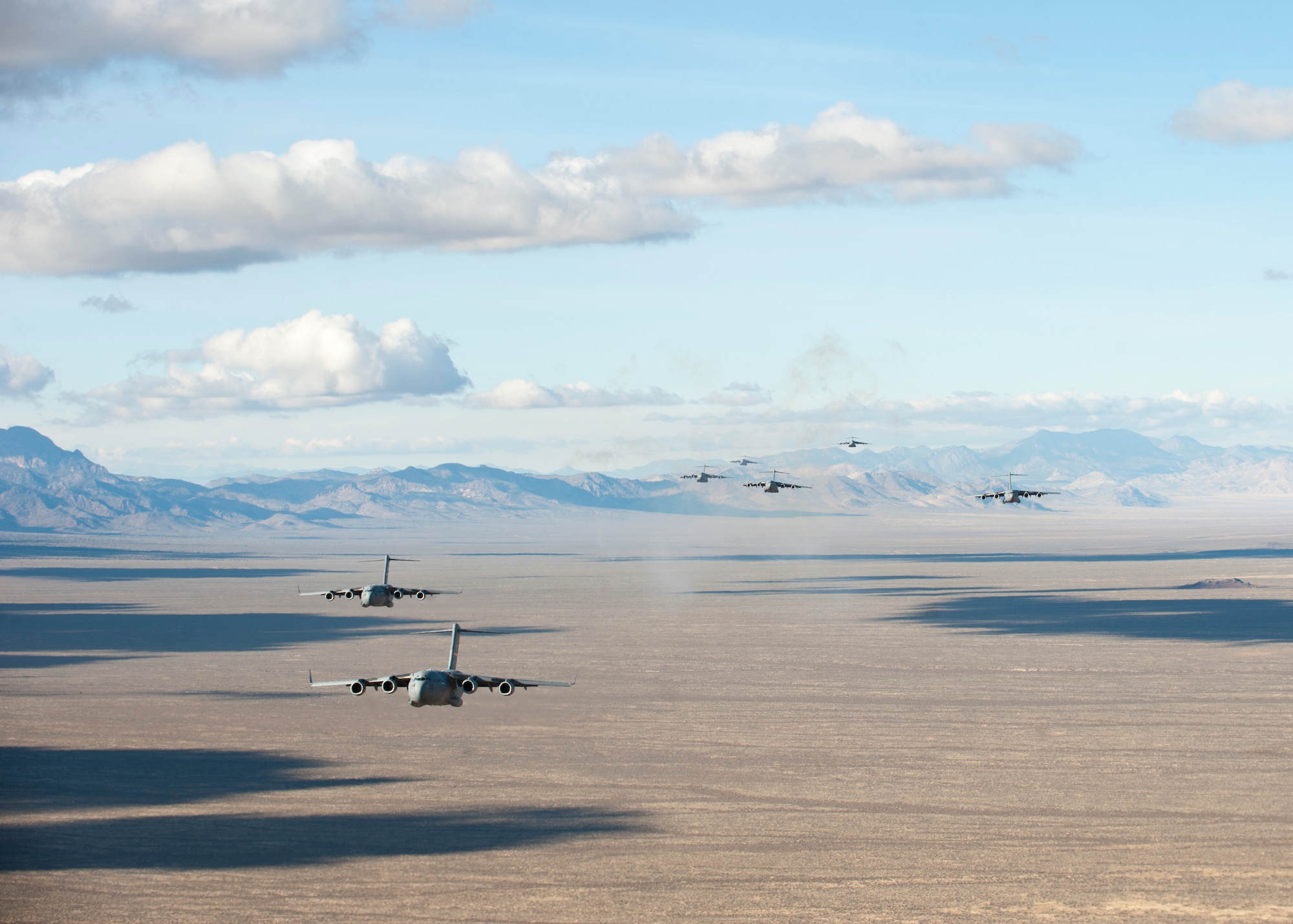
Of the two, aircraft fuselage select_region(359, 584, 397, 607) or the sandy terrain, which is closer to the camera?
the sandy terrain

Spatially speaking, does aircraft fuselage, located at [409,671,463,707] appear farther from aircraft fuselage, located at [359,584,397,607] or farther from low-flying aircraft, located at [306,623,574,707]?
aircraft fuselage, located at [359,584,397,607]

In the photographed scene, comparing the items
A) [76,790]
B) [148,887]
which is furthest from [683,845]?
[76,790]

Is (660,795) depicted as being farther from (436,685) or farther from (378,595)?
(436,685)

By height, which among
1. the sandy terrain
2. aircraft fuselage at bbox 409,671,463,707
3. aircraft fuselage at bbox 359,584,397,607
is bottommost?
the sandy terrain

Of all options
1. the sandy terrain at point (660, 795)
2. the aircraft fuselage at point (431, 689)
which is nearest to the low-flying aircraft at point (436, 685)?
the aircraft fuselage at point (431, 689)

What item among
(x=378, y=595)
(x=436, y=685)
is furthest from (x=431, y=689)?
(x=378, y=595)

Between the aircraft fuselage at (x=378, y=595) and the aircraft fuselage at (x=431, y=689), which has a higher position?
the aircraft fuselage at (x=378, y=595)

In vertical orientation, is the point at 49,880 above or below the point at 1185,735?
below

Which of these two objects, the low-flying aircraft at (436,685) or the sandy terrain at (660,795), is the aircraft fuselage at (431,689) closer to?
the low-flying aircraft at (436,685)

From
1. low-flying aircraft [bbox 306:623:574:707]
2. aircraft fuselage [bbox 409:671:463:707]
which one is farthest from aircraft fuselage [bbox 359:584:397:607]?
aircraft fuselage [bbox 409:671:463:707]

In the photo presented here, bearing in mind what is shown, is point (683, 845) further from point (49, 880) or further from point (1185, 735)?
point (1185, 735)

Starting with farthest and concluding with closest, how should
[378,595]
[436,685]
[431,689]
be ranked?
[378,595] < [436,685] < [431,689]
